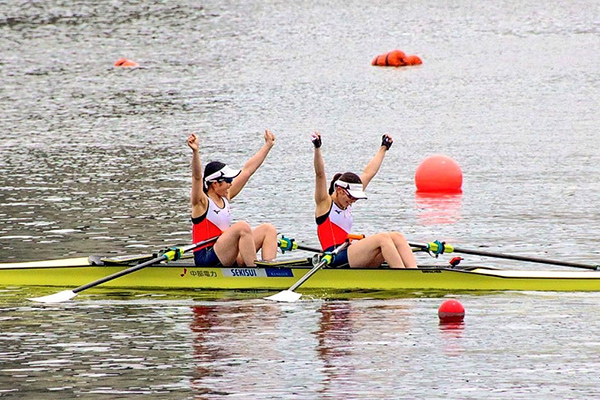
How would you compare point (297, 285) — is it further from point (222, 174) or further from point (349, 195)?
point (222, 174)

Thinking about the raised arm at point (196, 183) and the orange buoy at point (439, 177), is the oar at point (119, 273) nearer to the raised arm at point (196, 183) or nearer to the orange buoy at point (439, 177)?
the raised arm at point (196, 183)

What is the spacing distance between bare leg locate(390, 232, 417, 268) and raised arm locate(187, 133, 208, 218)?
6.76ft

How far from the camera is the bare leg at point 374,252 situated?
48.6 ft

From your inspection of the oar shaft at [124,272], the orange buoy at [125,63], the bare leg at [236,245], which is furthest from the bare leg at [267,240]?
the orange buoy at [125,63]

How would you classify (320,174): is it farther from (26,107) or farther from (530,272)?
(26,107)

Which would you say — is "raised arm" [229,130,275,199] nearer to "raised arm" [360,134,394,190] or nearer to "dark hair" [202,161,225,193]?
"dark hair" [202,161,225,193]

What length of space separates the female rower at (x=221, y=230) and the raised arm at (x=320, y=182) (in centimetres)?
57

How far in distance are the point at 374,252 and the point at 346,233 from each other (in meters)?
0.53

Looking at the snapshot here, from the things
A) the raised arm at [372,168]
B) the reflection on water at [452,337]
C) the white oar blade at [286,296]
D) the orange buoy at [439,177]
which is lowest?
the reflection on water at [452,337]

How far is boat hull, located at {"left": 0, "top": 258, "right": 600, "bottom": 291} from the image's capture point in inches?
582

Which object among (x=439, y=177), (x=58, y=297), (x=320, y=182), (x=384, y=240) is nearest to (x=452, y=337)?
(x=384, y=240)

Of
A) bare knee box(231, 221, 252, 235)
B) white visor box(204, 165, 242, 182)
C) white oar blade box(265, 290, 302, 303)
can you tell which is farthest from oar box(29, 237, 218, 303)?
white oar blade box(265, 290, 302, 303)

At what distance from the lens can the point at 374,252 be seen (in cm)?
1493

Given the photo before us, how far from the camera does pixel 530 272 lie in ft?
49.3
